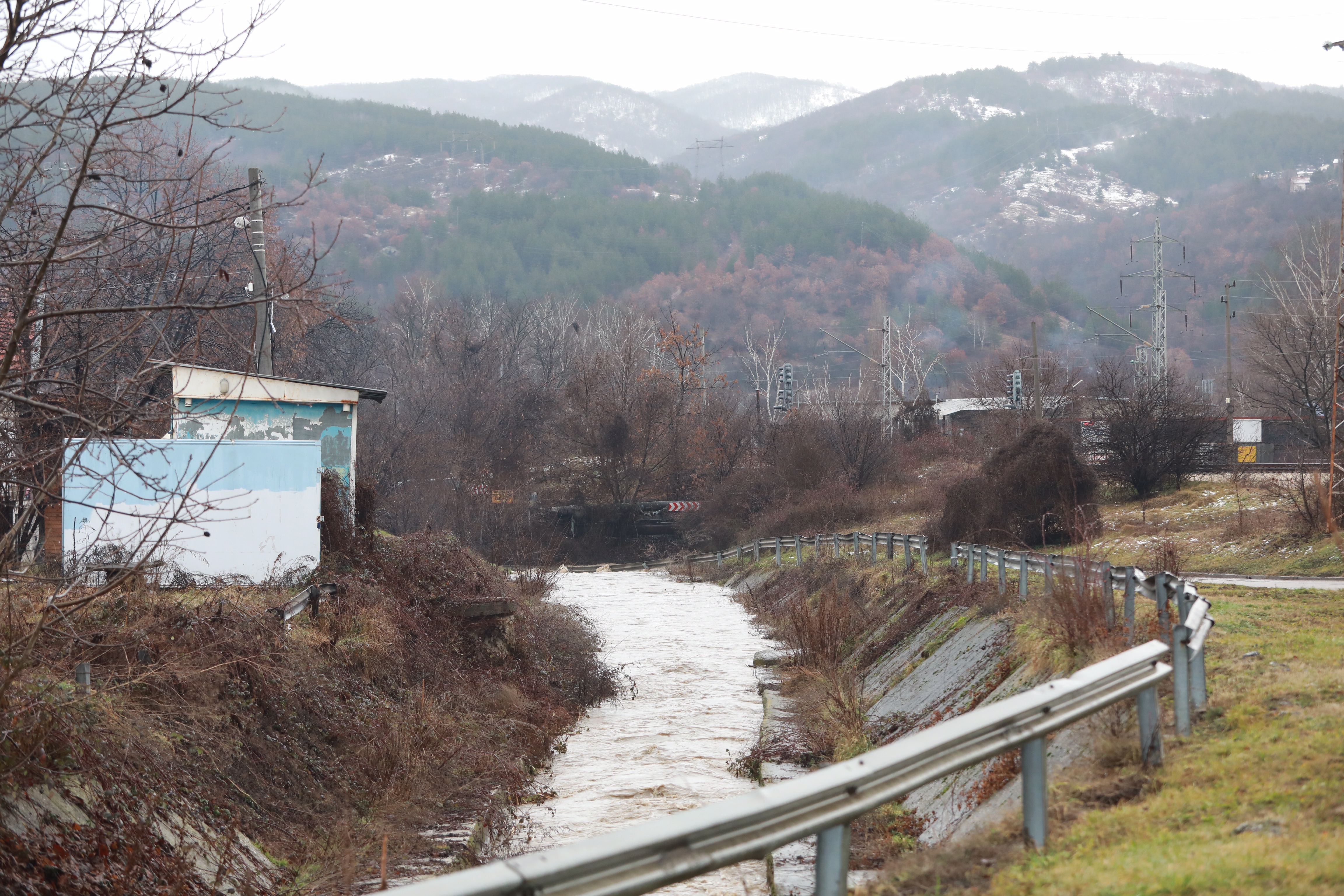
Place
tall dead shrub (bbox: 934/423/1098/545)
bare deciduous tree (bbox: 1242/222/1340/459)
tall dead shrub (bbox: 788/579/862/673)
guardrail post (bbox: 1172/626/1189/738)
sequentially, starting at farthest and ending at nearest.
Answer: bare deciduous tree (bbox: 1242/222/1340/459)
tall dead shrub (bbox: 934/423/1098/545)
tall dead shrub (bbox: 788/579/862/673)
guardrail post (bbox: 1172/626/1189/738)

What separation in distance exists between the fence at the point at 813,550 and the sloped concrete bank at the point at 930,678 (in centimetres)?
72

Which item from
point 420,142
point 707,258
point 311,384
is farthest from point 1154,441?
point 420,142

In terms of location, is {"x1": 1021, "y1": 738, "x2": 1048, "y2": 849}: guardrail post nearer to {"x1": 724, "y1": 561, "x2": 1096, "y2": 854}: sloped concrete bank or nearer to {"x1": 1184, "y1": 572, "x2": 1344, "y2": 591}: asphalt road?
{"x1": 724, "y1": 561, "x2": 1096, "y2": 854}: sloped concrete bank

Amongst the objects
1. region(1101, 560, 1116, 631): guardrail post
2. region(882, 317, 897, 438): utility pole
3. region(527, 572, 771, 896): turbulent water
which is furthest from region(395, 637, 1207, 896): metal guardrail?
region(882, 317, 897, 438): utility pole

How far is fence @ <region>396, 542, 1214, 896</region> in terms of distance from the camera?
11.8 ft

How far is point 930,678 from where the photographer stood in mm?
15281

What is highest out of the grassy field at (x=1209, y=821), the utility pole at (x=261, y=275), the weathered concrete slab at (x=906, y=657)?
the utility pole at (x=261, y=275)

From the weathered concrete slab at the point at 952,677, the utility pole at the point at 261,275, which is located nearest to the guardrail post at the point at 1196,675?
the weathered concrete slab at the point at 952,677

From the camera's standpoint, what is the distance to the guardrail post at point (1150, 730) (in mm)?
6316

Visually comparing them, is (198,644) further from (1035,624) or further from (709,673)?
(709,673)

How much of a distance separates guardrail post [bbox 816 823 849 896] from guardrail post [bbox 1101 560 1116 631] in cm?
596

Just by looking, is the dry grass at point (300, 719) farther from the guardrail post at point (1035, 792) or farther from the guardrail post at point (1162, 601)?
the guardrail post at point (1162, 601)

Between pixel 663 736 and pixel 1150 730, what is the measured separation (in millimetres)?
10077

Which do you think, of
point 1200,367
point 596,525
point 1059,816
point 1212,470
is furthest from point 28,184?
point 1200,367
